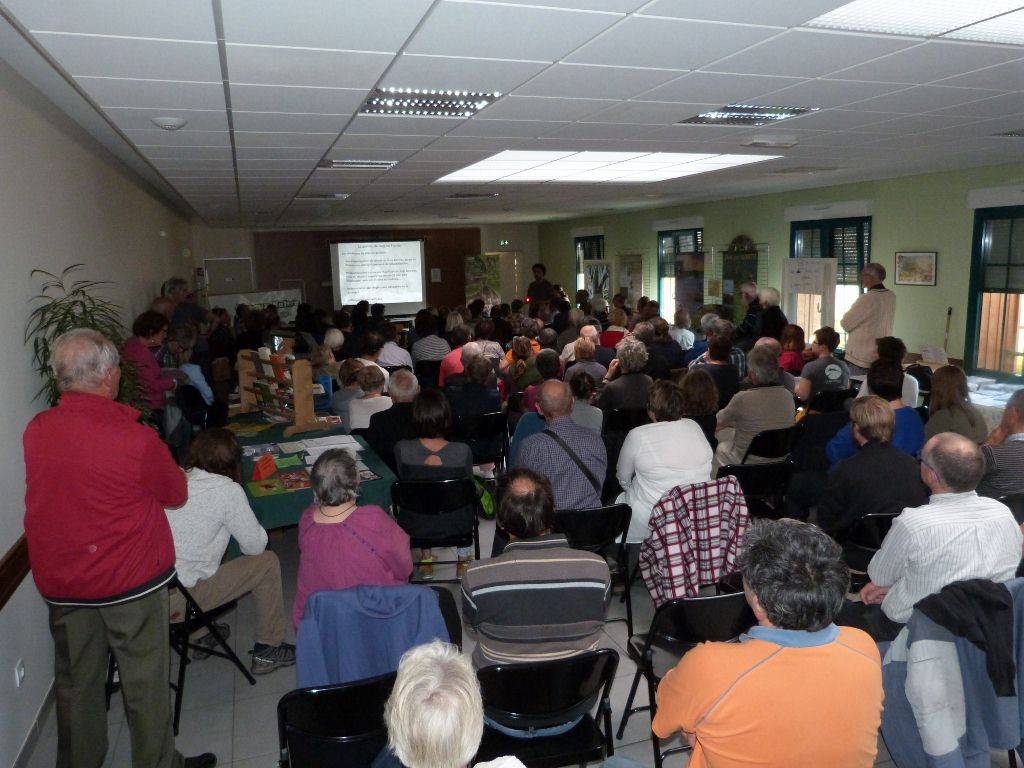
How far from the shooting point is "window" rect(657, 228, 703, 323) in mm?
12102

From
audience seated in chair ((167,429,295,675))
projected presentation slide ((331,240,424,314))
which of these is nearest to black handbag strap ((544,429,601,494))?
audience seated in chair ((167,429,295,675))

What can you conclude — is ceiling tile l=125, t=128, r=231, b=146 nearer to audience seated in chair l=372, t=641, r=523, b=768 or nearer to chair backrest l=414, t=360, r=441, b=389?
chair backrest l=414, t=360, r=441, b=389

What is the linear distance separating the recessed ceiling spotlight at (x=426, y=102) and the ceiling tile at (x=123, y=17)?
108 cm

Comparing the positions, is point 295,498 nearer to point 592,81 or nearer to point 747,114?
point 592,81

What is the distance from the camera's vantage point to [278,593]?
346 cm

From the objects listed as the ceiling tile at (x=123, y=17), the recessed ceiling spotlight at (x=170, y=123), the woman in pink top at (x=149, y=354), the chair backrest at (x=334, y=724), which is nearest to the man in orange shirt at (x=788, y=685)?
the chair backrest at (x=334, y=724)

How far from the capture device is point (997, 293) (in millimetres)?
7312

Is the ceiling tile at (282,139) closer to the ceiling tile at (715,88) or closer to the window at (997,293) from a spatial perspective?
the ceiling tile at (715,88)

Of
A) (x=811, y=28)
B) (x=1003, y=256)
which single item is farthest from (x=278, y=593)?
(x=1003, y=256)

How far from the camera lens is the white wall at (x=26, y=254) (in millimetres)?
2787

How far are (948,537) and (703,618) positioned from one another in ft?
2.77

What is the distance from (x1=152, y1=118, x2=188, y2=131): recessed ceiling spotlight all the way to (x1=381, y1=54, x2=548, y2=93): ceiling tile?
1382 millimetres

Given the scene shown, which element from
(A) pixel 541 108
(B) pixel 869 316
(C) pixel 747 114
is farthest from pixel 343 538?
(B) pixel 869 316

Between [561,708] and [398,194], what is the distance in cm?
715
